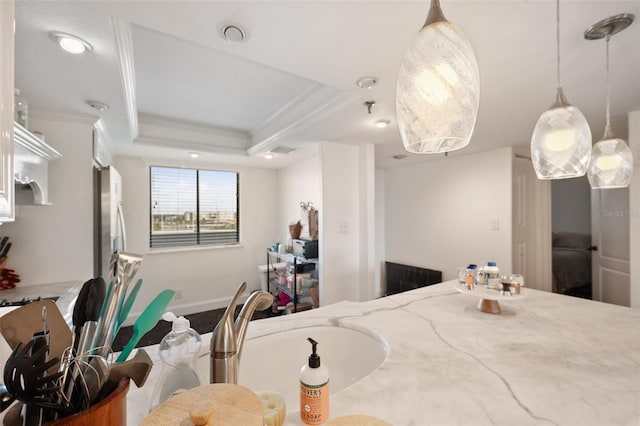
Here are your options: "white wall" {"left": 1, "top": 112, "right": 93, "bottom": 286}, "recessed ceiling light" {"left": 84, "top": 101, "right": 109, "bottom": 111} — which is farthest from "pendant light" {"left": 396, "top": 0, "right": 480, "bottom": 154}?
"white wall" {"left": 1, "top": 112, "right": 93, "bottom": 286}

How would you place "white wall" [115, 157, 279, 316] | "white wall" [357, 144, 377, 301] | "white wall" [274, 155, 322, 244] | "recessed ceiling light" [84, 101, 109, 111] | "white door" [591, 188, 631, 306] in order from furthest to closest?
"white wall" [274, 155, 322, 244] < "white wall" [115, 157, 279, 316] < "white wall" [357, 144, 377, 301] < "white door" [591, 188, 631, 306] < "recessed ceiling light" [84, 101, 109, 111]

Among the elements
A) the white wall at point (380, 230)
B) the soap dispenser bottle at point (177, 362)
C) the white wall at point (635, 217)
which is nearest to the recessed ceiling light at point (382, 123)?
the white wall at point (635, 217)

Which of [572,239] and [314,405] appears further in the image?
[572,239]

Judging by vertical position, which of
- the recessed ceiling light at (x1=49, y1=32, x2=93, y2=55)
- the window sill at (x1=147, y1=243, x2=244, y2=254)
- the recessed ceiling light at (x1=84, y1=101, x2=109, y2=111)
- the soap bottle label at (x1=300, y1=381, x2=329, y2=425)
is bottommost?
the window sill at (x1=147, y1=243, x2=244, y2=254)

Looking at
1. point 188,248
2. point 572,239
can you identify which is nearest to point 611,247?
point 572,239

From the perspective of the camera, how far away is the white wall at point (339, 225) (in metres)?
2.80

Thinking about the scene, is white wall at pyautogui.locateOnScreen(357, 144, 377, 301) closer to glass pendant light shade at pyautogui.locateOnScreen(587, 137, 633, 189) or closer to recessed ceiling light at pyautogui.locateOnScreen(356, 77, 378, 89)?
recessed ceiling light at pyautogui.locateOnScreen(356, 77, 378, 89)

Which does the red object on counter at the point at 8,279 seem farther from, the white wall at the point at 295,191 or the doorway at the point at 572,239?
the doorway at the point at 572,239

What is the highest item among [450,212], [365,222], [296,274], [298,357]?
[450,212]

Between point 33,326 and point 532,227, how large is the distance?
4322 mm

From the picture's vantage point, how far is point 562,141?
3.43ft

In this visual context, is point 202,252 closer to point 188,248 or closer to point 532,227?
point 188,248

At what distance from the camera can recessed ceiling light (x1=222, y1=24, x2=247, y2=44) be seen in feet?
3.61

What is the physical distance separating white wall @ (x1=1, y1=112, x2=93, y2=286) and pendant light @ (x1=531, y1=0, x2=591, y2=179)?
2870 millimetres
